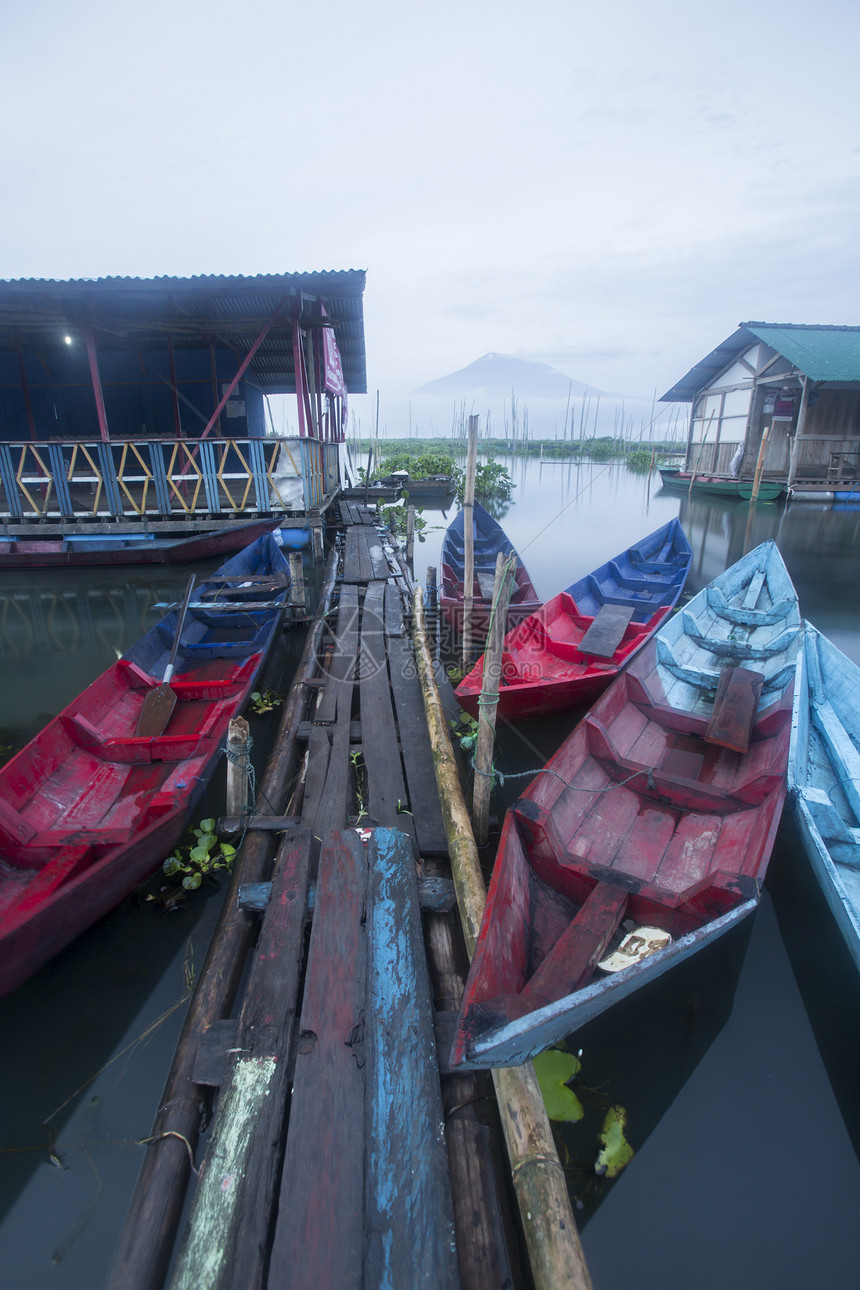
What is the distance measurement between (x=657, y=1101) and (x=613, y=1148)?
0.39m

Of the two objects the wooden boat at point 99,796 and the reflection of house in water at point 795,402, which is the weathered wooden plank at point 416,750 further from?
the reflection of house in water at point 795,402

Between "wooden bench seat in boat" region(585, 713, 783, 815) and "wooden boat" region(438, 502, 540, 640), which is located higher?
"wooden boat" region(438, 502, 540, 640)

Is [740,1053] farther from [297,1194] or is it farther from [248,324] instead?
[248,324]

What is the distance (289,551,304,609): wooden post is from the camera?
8.83 meters

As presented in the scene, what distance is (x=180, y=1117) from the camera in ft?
7.80

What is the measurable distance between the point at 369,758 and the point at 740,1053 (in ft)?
10.4

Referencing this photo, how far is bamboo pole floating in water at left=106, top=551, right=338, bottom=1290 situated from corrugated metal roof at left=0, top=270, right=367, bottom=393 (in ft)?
33.1

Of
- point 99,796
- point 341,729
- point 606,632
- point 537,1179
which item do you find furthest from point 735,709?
point 99,796

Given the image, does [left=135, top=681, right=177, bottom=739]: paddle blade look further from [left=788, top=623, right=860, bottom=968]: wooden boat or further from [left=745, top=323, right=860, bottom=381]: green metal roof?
[left=745, top=323, right=860, bottom=381]: green metal roof

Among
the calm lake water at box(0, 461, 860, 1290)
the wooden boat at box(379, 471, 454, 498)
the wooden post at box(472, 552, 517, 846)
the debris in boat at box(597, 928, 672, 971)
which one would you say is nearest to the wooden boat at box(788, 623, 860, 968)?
the calm lake water at box(0, 461, 860, 1290)

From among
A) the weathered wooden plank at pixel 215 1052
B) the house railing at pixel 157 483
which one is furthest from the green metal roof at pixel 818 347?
the weathered wooden plank at pixel 215 1052

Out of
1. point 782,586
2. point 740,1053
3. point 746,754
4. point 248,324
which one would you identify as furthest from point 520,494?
point 740,1053

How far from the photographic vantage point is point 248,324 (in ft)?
37.7

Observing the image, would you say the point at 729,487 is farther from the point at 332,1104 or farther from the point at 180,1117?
the point at 180,1117
